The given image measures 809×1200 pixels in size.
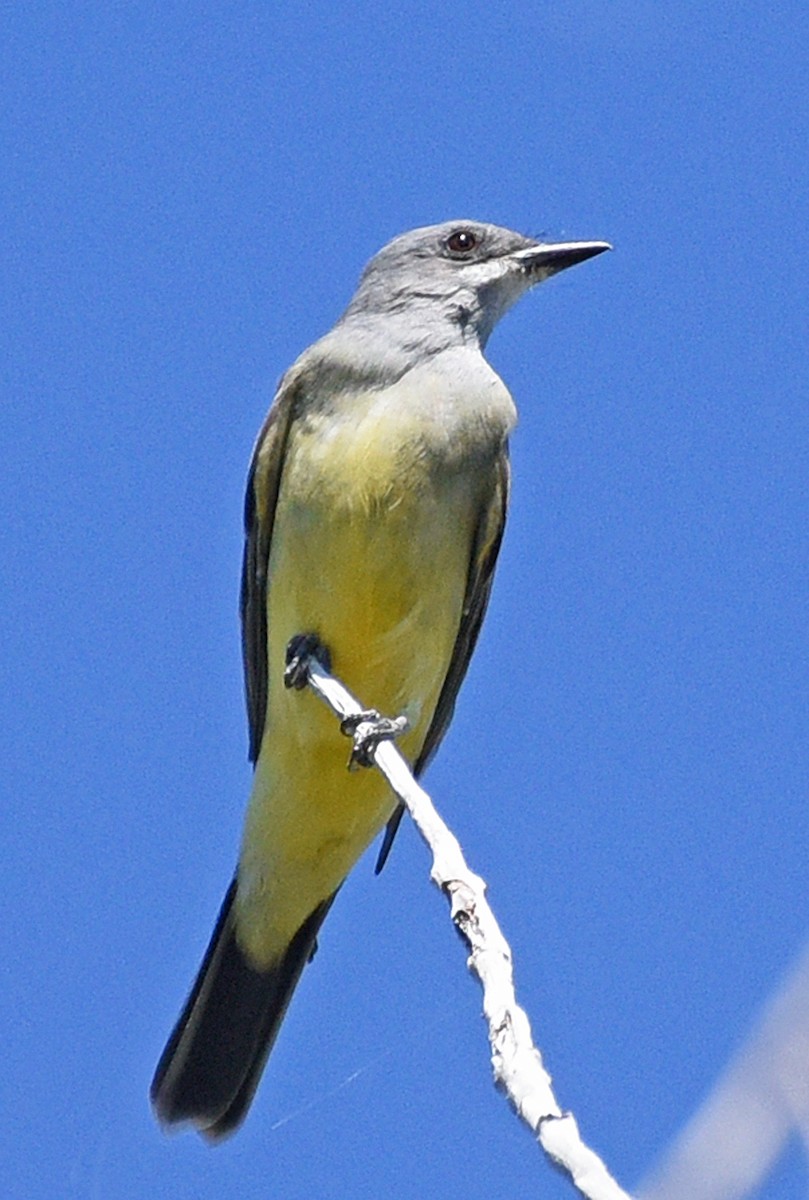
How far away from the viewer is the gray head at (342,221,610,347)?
6.52 meters

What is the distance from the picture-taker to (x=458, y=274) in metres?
6.69

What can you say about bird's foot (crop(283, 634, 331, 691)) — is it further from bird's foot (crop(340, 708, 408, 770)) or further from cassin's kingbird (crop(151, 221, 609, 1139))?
bird's foot (crop(340, 708, 408, 770))

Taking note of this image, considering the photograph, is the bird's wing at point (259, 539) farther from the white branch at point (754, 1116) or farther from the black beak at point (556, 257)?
the white branch at point (754, 1116)

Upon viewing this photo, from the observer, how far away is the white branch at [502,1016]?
165 centimetres

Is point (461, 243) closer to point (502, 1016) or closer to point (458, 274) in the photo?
point (458, 274)

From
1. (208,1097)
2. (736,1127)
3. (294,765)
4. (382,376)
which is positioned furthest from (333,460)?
(736,1127)

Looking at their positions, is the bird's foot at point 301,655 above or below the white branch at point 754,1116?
above

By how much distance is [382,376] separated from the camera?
6.03 metres

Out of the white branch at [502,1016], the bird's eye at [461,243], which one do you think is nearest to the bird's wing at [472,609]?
the bird's eye at [461,243]

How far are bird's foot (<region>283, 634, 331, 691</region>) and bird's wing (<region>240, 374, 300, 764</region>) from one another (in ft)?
1.63

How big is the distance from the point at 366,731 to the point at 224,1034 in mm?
1644

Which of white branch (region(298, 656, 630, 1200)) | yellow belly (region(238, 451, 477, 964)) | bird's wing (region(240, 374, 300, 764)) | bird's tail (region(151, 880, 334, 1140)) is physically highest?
bird's wing (region(240, 374, 300, 764))

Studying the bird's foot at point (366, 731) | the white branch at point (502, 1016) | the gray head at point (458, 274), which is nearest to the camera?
the white branch at point (502, 1016)

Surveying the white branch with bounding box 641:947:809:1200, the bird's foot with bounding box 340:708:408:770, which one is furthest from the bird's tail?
the white branch with bounding box 641:947:809:1200
